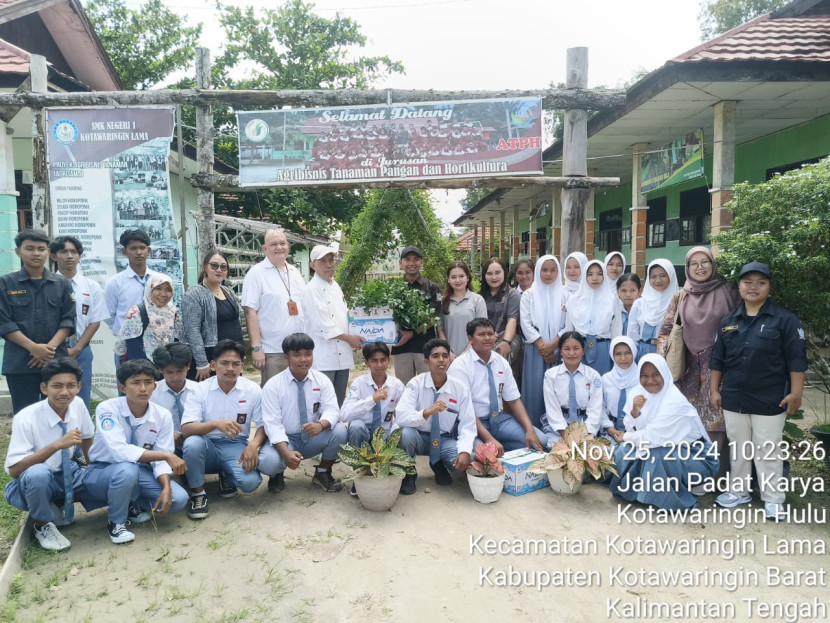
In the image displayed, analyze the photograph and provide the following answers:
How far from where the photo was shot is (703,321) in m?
4.21

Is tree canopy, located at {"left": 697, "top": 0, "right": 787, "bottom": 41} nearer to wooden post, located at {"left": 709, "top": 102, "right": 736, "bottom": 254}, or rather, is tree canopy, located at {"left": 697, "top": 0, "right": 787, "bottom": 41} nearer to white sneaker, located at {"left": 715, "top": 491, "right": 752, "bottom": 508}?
wooden post, located at {"left": 709, "top": 102, "right": 736, "bottom": 254}

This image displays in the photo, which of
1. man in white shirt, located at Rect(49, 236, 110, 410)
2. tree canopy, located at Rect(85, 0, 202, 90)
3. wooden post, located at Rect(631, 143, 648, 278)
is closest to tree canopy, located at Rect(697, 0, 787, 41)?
wooden post, located at Rect(631, 143, 648, 278)

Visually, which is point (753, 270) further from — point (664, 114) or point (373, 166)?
point (664, 114)

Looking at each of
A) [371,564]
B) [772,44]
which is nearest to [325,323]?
[371,564]

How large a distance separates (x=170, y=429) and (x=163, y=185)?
296 centimetres

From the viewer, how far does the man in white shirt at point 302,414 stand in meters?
4.07

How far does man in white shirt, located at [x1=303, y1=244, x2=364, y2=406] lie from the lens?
469 centimetres

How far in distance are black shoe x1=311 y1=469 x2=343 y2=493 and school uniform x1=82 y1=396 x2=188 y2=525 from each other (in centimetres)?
100

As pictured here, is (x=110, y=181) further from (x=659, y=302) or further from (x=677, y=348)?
(x=677, y=348)

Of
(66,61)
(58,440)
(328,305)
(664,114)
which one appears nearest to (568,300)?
(328,305)

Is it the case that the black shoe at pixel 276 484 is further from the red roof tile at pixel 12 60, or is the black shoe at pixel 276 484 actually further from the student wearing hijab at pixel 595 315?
the red roof tile at pixel 12 60

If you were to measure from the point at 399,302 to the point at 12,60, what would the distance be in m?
5.82

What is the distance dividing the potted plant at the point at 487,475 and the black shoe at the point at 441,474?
37 cm

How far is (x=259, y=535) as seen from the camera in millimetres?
3523
